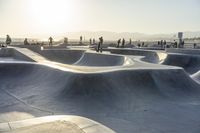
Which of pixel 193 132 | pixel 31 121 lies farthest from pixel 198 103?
pixel 31 121

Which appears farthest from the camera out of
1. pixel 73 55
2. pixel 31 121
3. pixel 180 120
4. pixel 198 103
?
pixel 73 55

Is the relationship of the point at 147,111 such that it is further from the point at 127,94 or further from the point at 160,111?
the point at 127,94

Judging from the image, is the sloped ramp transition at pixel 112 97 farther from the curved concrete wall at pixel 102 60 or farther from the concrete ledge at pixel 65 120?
the curved concrete wall at pixel 102 60

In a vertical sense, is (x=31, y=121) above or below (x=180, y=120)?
above

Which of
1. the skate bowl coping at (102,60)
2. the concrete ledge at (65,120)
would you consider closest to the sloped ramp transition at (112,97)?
the concrete ledge at (65,120)

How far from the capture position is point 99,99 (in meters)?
11.7

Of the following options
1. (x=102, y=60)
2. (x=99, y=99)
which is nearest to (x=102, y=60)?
(x=102, y=60)

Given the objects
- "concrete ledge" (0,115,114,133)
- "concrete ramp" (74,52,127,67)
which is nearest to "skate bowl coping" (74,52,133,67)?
"concrete ramp" (74,52,127,67)

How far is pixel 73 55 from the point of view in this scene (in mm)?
29641

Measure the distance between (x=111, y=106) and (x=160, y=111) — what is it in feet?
6.32

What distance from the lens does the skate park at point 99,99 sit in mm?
9062

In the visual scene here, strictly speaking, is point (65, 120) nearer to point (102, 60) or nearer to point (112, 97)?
point (112, 97)

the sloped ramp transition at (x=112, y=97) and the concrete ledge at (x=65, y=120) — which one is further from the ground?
the concrete ledge at (x=65, y=120)

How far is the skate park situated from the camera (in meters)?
9.06
